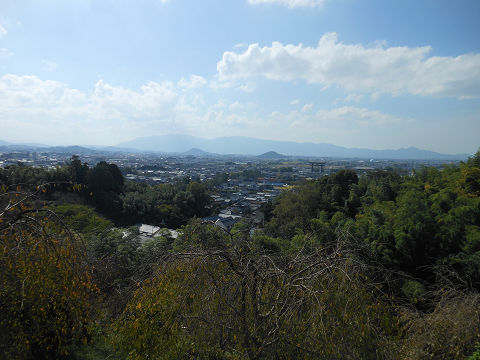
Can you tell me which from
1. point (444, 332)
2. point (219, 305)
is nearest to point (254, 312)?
point (219, 305)

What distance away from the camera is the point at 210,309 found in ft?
9.37

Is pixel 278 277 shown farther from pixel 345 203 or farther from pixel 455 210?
pixel 345 203

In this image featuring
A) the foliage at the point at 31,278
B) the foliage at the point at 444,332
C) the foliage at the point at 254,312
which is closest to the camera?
the foliage at the point at 254,312

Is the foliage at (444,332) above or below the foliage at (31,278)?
below

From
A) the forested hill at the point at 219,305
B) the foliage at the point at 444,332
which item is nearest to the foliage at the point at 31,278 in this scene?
the forested hill at the point at 219,305

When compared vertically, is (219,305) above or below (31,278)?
below

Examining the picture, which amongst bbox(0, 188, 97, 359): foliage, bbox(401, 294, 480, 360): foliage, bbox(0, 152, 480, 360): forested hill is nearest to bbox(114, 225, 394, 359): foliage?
bbox(0, 152, 480, 360): forested hill

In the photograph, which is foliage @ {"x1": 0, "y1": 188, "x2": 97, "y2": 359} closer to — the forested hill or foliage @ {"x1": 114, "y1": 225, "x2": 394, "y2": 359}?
the forested hill

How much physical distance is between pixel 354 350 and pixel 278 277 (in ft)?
3.13

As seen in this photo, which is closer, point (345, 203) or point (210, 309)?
point (210, 309)

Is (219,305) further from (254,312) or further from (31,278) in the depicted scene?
(31,278)

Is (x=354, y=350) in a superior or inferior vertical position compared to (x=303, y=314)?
inferior

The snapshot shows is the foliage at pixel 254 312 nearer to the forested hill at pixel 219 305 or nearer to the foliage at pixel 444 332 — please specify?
the forested hill at pixel 219 305

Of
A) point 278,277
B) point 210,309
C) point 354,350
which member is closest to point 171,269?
point 210,309
